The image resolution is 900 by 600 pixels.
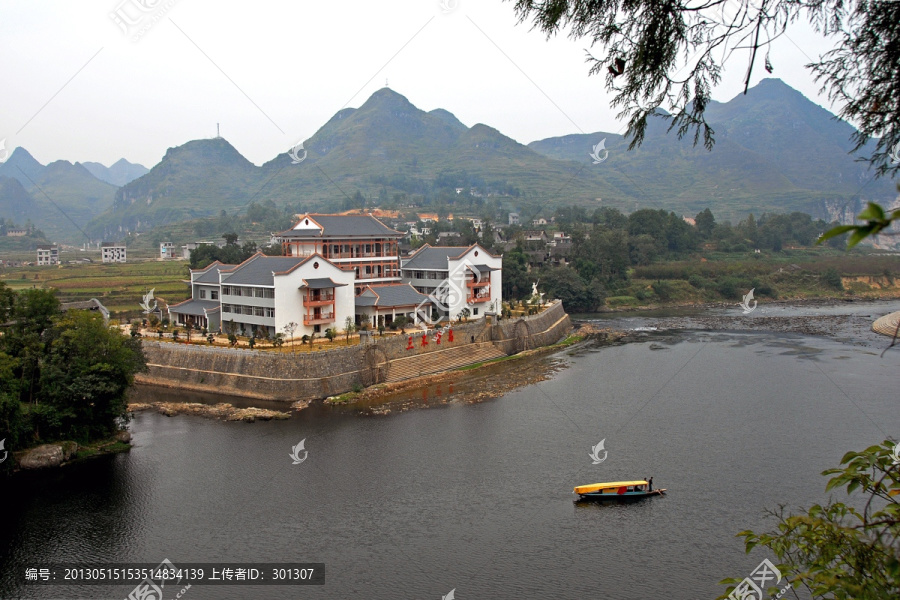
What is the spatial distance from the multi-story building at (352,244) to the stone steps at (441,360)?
4.70 meters

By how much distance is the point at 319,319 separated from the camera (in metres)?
21.9

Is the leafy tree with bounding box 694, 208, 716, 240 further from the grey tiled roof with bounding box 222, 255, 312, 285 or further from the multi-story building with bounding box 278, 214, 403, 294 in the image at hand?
the grey tiled roof with bounding box 222, 255, 312, 285

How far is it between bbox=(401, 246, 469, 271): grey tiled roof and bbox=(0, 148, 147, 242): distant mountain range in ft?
250

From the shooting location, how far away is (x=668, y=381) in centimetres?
1980

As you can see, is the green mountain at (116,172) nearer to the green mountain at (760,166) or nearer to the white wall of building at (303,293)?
the green mountain at (760,166)

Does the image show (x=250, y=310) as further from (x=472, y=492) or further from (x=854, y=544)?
(x=854, y=544)

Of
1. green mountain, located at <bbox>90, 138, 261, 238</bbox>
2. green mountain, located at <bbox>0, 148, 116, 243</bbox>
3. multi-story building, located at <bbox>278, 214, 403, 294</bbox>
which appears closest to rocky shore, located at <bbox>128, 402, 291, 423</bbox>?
multi-story building, located at <bbox>278, 214, 403, 294</bbox>

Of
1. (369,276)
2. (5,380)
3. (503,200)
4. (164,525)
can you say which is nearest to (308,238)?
(369,276)

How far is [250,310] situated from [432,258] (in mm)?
8226

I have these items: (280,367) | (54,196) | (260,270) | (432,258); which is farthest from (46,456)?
(54,196)

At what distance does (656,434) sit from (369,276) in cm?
1424

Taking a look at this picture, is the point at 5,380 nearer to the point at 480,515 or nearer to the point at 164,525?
the point at 164,525

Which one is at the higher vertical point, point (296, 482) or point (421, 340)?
point (421, 340)

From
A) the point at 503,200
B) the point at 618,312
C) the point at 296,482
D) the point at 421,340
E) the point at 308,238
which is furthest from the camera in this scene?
the point at 503,200
